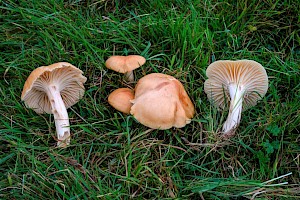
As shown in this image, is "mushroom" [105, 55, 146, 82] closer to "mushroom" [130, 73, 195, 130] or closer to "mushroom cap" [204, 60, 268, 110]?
"mushroom" [130, 73, 195, 130]

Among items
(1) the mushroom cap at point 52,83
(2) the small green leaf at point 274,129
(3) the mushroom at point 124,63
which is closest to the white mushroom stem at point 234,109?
(2) the small green leaf at point 274,129

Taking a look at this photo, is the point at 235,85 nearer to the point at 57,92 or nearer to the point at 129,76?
the point at 129,76

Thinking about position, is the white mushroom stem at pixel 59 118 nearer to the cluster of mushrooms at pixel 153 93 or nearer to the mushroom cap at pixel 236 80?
the cluster of mushrooms at pixel 153 93

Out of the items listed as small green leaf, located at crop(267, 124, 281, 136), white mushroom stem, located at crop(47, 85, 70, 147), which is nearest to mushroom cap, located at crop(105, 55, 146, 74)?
white mushroom stem, located at crop(47, 85, 70, 147)

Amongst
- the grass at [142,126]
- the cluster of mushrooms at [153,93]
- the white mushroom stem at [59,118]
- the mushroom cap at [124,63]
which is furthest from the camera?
the mushroom cap at [124,63]

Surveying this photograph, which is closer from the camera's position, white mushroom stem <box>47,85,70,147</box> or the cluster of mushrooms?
the cluster of mushrooms

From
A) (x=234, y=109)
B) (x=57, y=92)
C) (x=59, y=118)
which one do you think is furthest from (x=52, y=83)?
(x=234, y=109)

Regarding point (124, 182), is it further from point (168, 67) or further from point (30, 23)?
point (30, 23)
